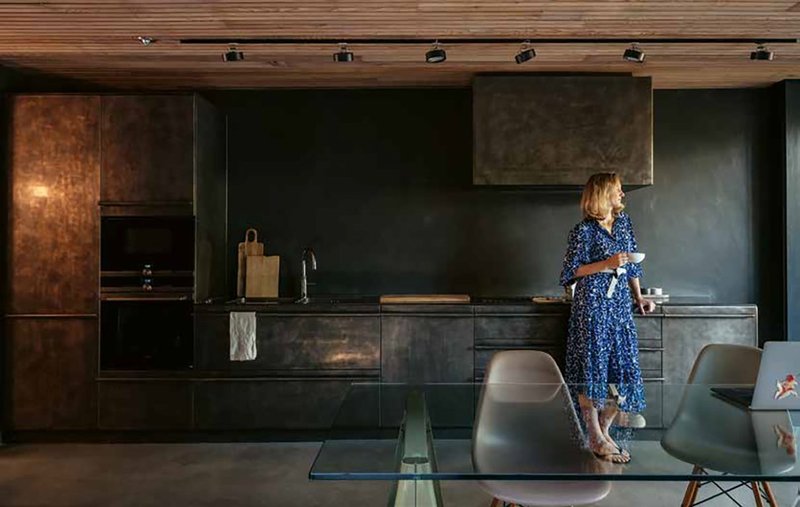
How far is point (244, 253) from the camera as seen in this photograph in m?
4.71

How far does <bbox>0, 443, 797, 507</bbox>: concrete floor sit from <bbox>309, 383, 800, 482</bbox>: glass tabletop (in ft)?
3.17

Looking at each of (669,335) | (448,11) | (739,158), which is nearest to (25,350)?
(448,11)

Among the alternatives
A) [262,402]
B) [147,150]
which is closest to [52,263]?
[147,150]

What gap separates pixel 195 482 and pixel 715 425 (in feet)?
Answer: 8.68

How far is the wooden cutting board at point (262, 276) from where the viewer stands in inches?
182

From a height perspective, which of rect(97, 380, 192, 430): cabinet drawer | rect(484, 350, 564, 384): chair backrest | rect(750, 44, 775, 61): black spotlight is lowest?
rect(97, 380, 192, 430): cabinet drawer

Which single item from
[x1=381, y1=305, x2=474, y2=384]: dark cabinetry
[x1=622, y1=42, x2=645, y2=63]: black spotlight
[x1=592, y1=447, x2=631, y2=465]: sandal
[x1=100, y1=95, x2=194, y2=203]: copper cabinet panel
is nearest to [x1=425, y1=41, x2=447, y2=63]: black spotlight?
[x1=622, y1=42, x2=645, y2=63]: black spotlight

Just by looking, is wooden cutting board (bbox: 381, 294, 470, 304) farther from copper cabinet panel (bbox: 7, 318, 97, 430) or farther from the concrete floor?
copper cabinet panel (bbox: 7, 318, 97, 430)

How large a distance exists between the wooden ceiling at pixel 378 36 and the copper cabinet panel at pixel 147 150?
30 centimetres

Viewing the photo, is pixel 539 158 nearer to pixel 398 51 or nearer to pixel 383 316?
pixel 398 51

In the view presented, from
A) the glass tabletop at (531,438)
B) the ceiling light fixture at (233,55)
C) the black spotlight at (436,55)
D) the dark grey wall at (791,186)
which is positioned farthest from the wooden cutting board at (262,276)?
the dark grey wall at (791,186)

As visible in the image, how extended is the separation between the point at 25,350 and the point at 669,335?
4140 millimetres

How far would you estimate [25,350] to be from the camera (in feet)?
13.6

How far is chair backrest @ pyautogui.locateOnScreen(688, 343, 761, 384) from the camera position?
2.59 meters
